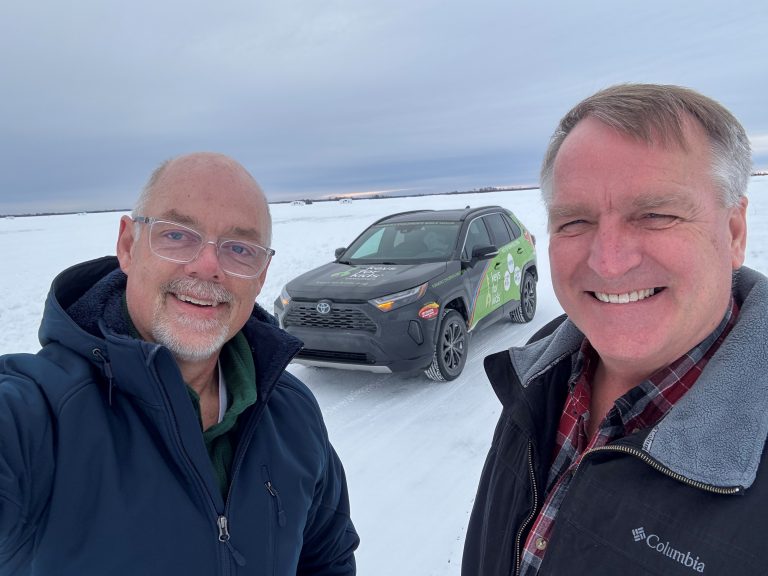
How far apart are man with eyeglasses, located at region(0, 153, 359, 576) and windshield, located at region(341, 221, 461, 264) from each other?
12.1ft

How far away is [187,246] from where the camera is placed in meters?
1.74

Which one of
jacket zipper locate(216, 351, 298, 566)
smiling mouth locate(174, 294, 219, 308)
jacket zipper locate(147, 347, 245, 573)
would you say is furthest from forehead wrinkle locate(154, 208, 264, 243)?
jacket zipper locate(147, 347, 245, 573)

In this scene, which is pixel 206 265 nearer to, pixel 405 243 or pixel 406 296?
pixel 406 296

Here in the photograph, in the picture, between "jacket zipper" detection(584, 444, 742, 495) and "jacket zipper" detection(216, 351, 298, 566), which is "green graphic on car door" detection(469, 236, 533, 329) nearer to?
"jacket zipper" detection(216, 351, 298, 566)

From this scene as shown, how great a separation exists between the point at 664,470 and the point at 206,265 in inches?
57.4

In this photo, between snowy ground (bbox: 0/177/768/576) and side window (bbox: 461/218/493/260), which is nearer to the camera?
snowy ground (bbox: 0/177/768/576)

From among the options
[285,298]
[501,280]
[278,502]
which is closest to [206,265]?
[278,502]

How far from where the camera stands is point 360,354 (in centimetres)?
457

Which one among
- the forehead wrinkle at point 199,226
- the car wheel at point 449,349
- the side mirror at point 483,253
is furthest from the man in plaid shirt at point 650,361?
the side mirror at point 483,253

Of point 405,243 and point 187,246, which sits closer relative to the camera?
point 187,246

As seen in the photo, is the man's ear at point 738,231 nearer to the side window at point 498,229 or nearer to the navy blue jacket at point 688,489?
the navy blue jacket at point 688,489

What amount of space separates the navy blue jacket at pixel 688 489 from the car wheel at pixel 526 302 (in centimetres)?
548

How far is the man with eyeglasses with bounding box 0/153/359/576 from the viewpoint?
1228mm

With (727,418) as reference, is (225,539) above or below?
below
